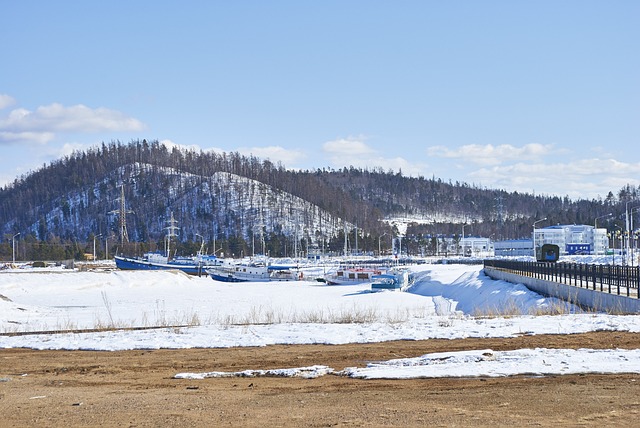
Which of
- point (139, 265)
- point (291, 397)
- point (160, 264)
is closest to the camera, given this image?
point (291, 397)

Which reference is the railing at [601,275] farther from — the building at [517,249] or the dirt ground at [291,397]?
the building at [517,249]

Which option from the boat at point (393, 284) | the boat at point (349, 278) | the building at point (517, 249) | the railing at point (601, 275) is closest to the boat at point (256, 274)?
the boat at point (349, 278)

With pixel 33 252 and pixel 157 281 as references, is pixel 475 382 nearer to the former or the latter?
pixel 157 281

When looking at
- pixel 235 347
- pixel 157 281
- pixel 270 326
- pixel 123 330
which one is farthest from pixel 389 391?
pixel 157 281

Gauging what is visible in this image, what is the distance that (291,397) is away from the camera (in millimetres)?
11891

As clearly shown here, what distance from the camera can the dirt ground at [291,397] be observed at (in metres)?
10.1

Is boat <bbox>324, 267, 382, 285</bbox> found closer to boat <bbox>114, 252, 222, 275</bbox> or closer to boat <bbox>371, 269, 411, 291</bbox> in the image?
boat <bbox>371, 269, 411, 291</bbox>

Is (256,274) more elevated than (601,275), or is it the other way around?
(601,275)

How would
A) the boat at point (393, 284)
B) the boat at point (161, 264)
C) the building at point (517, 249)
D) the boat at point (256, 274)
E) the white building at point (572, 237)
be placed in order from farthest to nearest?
the building at point (517, 249) → the white building at point (572, 237) → the boat at point (161, 264) → the boat at point (256, 274) → the boat at point (393, 284)

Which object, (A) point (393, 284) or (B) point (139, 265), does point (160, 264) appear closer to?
(B) point (139, 265)

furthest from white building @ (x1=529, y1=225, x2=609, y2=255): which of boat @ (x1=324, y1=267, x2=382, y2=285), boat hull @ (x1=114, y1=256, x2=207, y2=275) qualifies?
boat @ (x1=324, y1=267, x2=382, y2=285)

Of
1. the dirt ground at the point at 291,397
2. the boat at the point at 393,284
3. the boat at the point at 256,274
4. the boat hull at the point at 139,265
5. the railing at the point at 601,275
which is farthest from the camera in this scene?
the boat hull at the point at 139,265

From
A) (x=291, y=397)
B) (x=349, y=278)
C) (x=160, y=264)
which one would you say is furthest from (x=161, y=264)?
(x=291, y=397)

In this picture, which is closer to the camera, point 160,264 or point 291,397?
point 291,397
